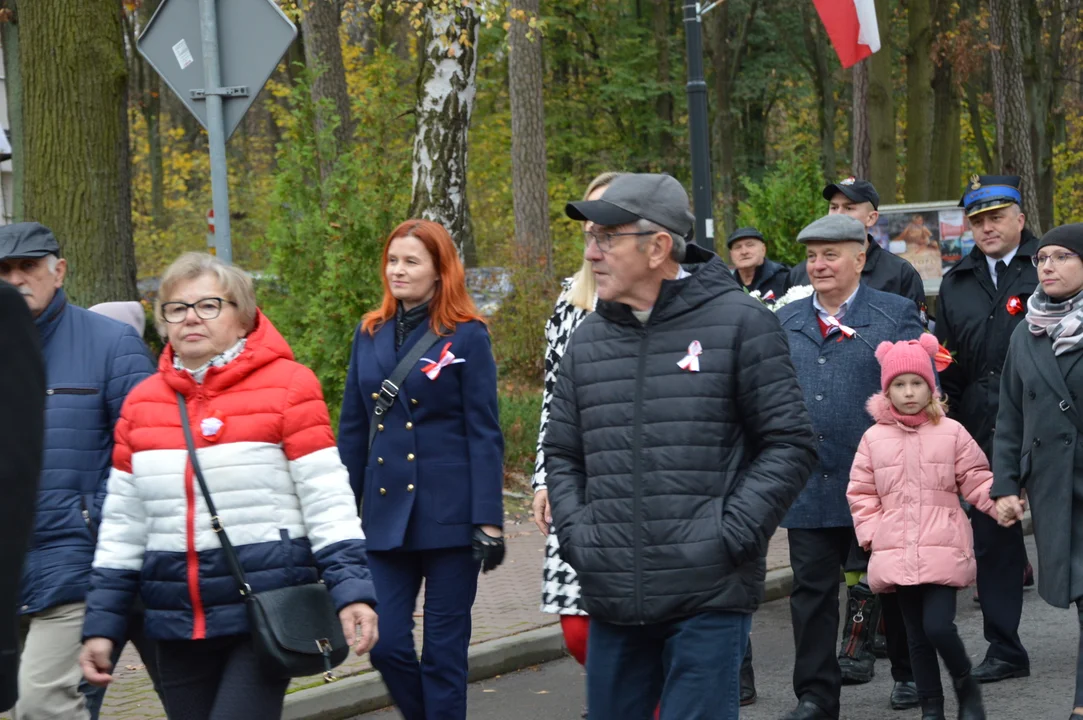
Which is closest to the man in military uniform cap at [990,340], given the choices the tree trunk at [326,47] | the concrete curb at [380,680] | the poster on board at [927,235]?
the concrete curb at [380,680]

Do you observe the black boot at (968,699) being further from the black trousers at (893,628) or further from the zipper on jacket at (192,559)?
the zipper on jacket at (192,559)

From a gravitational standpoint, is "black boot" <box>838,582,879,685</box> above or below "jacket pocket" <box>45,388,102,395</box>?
below

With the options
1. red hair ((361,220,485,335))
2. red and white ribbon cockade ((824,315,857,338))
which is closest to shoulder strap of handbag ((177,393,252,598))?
red hair ((361,220,485,335))

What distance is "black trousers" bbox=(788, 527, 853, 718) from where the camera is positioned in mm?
6246

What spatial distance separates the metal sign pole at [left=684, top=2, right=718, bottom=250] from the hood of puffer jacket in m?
10.8

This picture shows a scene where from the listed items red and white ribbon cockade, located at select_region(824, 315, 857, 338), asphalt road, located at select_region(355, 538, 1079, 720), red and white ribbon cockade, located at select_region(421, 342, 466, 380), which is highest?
red and white ribbon cockade, located at select_region(824, 315, 857, 338)

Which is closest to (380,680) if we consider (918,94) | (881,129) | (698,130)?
(698,130)

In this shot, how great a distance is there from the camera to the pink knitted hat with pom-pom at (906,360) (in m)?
6.18

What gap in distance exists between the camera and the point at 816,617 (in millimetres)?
6285

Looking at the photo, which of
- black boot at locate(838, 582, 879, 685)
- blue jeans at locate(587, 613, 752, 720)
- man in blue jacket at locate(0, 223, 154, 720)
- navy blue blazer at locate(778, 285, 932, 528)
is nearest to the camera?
blue jeans at locate(587, 613, 752, 720)

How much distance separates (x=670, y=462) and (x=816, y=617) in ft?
8.08

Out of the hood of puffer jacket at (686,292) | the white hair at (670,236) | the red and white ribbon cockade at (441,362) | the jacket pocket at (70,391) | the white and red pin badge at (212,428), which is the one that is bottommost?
the white and red pin badge at (212,428)

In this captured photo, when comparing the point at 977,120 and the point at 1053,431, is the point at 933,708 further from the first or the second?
the point at 977,120

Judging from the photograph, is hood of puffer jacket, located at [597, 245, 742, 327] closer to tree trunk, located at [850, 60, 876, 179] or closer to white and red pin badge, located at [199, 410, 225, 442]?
white and red pin badge, located at [199, 410, 225, 442]
